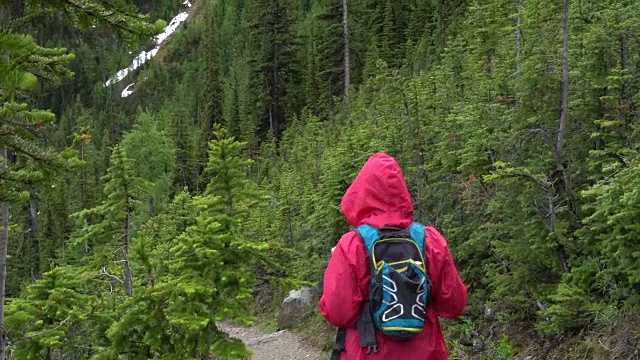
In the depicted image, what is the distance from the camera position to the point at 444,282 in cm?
381

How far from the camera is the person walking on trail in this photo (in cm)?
359

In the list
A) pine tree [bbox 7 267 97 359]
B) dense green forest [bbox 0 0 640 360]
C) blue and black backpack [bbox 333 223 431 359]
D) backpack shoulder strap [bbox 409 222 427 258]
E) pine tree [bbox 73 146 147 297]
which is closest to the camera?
blue and black backpack [bbox 333 223 431 359]

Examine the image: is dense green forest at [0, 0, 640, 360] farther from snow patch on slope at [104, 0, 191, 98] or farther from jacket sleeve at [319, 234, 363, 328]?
snow patch on slope at [104, 0, 191, 98]

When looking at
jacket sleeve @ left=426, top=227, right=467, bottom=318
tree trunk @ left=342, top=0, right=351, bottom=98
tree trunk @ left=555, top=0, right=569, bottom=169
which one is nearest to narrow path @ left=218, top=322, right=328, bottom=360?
tree trunk @ left=555, top=0, right=569, bottom=169

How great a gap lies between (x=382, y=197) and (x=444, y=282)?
2.31 ft

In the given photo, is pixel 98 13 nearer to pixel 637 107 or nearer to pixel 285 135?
pixel 637 107

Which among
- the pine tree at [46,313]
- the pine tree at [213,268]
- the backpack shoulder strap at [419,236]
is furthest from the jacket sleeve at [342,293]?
the pine tree at [46,313]

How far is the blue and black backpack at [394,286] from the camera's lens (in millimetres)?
3574

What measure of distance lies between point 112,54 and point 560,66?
428 ft

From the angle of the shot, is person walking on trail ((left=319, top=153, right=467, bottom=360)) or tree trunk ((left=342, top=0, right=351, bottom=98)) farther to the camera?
tree trunk ((left=342, top=0, right=351, bottom=98))

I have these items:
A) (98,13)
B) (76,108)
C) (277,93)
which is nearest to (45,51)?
(98,13)

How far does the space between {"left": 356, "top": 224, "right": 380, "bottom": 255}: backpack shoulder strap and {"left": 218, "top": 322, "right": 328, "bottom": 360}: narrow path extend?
999cm

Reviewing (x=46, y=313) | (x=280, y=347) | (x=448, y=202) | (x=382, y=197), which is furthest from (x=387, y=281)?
A: (x=280, y=347)

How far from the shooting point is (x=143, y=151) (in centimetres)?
5150
